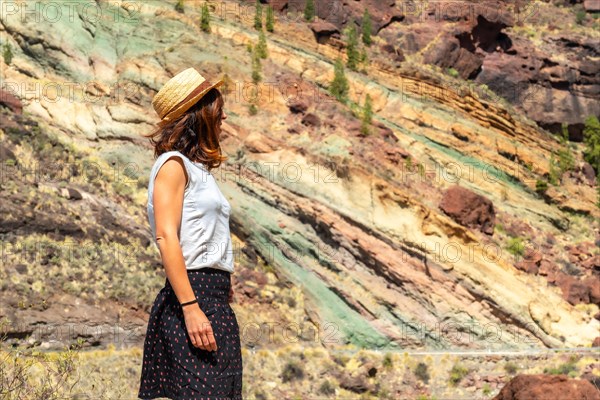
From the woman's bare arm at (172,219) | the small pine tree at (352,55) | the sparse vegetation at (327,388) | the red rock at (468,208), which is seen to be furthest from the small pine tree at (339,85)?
the woman's bare arm at (172,219)

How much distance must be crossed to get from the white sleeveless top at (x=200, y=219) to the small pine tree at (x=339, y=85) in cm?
2233

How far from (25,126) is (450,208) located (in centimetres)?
1207

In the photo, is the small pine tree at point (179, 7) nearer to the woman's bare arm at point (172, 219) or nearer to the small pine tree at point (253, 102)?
the small pine tree at point (253, 102)

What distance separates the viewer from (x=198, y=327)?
3.78 metres

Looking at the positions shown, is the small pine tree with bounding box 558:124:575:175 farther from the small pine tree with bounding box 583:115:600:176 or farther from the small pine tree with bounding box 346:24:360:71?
the small pine tree with bounding box 346:24:360:71

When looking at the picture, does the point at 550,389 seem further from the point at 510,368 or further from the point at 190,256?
the point at 190,256

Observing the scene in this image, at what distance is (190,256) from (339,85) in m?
23.2

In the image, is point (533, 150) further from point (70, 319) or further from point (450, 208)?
point (70, 319)

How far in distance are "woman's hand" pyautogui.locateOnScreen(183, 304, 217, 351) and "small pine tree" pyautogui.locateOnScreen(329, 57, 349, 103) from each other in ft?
74.2

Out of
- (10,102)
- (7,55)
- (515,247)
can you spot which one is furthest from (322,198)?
(7,55)

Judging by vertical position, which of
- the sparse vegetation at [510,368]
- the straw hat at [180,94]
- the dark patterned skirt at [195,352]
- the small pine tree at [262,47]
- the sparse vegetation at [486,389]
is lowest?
the sparse vegetation at [486,389]

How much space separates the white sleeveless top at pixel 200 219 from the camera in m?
3.89

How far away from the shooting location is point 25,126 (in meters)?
21.1

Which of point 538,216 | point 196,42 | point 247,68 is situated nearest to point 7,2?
point 196,42
